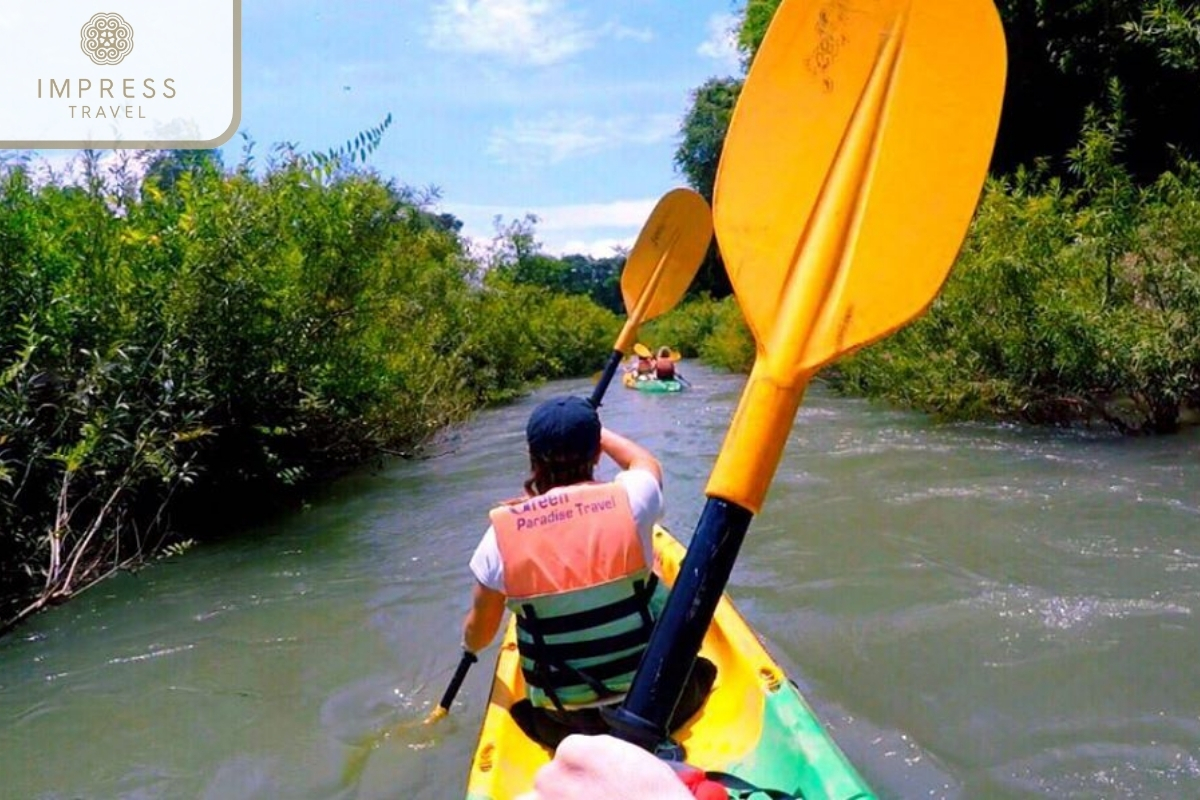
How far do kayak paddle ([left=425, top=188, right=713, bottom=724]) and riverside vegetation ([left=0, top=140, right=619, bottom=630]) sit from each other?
2385 mm

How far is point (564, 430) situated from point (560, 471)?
113 mm

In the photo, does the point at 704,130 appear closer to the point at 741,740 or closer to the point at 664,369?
the point at 664,369

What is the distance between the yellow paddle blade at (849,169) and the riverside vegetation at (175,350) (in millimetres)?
3695

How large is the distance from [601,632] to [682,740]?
1.39ft

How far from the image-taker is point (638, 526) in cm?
229

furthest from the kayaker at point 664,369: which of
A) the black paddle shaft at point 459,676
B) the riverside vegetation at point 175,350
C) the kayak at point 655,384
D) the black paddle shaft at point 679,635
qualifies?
the black paddle shaft at point 679,635

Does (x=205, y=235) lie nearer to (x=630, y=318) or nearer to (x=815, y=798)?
(x=630, y=318)

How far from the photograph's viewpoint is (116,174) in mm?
5555

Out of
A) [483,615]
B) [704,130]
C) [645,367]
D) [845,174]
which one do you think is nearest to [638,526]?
[483,615]

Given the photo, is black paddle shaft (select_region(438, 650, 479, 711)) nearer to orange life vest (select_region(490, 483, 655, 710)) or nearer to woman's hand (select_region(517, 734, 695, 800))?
orange life vest (select_region(490, 483, 655, 710))

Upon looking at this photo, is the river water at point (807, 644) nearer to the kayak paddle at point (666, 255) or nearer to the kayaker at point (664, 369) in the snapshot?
the kayak paddle at point (666, 255)

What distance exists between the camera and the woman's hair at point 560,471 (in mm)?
2322

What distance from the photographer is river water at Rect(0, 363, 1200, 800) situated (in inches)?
118

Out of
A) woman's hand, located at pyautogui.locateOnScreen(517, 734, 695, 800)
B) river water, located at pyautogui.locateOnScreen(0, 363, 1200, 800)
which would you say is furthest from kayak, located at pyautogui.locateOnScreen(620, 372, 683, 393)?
woman's hand, located at pyautogui.locateOnScreen(517, 734, 695, 800)
